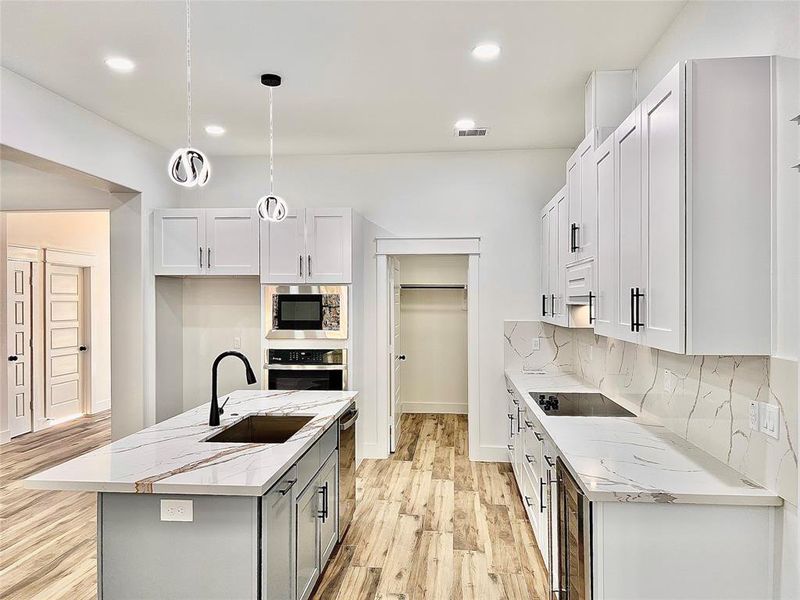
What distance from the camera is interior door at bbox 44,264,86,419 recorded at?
686 cm

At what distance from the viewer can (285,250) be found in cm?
480

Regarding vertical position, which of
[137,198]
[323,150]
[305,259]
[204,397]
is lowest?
[204,397]

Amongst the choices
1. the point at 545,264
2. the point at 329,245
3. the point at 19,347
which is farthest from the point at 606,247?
the point at 19,347

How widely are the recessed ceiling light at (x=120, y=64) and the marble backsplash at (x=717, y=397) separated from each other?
11.0ft

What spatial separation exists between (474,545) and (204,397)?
10.3 feet

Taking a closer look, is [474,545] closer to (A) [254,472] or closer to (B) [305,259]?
(A) [254,472]

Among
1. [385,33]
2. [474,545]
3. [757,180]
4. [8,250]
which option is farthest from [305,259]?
[8,250]

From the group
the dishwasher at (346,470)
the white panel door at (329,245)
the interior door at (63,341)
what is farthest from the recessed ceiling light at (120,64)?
the interior door at (63,341)

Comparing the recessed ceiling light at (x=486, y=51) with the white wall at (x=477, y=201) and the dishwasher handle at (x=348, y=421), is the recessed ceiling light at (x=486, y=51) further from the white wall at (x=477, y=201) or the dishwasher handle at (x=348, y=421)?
the dishwasher handle at (x=348, y=421)

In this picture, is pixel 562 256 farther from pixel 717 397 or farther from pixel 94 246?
pixel 94 246

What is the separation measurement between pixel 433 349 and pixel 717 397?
537cm

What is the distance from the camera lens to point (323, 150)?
5.20 metres

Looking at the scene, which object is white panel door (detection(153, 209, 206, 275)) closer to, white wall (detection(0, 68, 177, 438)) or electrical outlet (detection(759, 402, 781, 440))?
white wall (detection(0, 68, 177, 438))

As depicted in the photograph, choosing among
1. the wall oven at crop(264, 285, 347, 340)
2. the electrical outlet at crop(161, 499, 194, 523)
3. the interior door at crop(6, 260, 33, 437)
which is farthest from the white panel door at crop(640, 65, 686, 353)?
the interior door at crop(6, 260, 33, 437)
